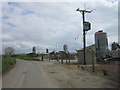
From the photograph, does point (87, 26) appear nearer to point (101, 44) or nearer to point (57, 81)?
point (101, 44)

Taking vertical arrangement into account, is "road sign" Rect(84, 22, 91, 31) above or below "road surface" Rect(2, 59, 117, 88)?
above

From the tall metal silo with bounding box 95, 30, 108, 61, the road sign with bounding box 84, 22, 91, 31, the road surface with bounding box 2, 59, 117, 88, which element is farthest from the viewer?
the tall metal silo with bounding box 95, 30, 108, 61

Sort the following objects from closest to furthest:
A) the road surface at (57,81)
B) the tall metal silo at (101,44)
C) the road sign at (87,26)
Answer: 1. the road surface at (57,81)
2. the road sign at (87,26)
3. the tall metal silo at (101,44)

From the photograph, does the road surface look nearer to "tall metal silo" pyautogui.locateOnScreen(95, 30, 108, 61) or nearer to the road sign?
the road sign

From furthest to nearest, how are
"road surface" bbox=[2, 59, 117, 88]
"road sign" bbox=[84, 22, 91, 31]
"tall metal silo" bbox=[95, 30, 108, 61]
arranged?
"tall metal silo" bbox=[95, 30, 108, 61] → "road sign" bbox=[84, 22, 91, 31] → "road surface" bbox=[2, 59, 117, 88]

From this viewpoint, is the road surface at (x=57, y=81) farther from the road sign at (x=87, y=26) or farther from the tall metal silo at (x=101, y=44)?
the tall metal silo at (x=101, y=44)

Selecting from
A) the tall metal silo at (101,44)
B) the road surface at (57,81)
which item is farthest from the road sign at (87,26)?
the road surface at (57,81)

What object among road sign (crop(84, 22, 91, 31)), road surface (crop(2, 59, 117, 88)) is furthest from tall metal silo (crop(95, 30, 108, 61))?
road surface (crop(2, 59, 117, 88))

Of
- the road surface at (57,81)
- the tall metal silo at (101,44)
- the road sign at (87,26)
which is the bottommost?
the road surface at (57,81)

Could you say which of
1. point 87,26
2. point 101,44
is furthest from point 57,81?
point 101,44

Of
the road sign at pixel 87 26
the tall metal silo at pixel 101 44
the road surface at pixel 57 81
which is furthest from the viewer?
the tall metal silo at pixel 101 44

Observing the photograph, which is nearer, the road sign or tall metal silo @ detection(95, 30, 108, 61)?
the road sign

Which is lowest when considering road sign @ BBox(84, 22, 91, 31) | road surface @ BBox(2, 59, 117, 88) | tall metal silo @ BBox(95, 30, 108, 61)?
road surface @ BBox(2, 59, 117, 88)

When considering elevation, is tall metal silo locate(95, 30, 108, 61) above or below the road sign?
below
